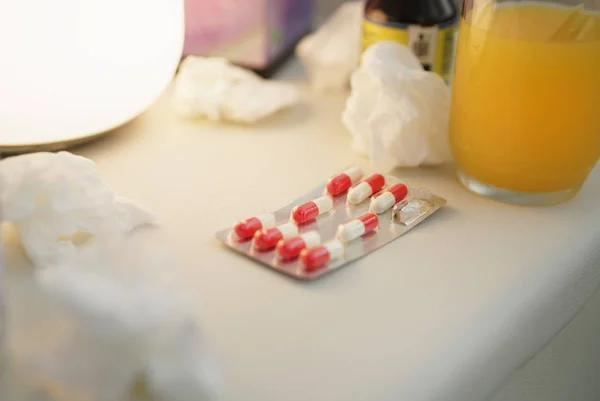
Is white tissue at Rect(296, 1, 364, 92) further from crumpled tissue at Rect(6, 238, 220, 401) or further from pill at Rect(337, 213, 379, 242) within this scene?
crumpled tissue at Rect(6, 238, 220, 401)

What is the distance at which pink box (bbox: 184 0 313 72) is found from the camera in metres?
0.76

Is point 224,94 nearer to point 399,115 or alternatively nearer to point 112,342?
point 399,115

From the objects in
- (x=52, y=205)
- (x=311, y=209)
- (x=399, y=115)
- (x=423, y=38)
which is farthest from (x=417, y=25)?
(x=52, y=205)

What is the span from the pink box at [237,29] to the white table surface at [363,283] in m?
0.16

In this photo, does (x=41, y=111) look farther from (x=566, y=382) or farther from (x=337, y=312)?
(x=566, y=382)

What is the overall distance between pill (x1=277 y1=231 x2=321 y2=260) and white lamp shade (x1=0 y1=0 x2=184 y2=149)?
0.21 m

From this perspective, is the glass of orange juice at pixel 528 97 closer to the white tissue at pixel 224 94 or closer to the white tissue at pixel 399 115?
the white tissue at pixel 399 115

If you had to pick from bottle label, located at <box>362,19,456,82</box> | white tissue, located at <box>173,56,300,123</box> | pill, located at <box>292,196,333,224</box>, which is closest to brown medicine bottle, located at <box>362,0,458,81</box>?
bottle label, located at <box>362,19,456,82</box>

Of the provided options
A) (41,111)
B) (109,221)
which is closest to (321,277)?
(109,221)

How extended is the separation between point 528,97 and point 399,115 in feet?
0.36

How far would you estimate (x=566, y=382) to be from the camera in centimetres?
55

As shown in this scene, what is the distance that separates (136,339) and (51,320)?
0.15ft

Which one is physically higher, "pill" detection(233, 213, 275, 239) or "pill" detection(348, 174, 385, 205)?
"pill" detection(233, 213, 275, 239)

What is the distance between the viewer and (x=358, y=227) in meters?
0.51
